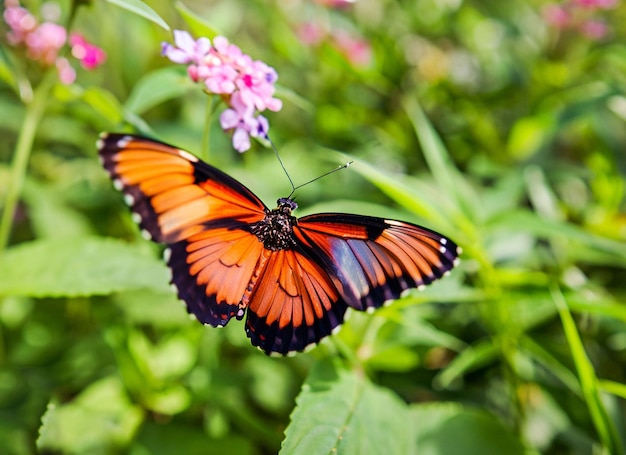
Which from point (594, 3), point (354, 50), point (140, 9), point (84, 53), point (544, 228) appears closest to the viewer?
point (140, 9)

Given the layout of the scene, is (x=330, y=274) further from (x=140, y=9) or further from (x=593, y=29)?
(x=593, y=29)

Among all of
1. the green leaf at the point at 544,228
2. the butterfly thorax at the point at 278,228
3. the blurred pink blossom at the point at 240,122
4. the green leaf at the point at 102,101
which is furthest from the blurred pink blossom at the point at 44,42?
the green leaf at the point at 544,228

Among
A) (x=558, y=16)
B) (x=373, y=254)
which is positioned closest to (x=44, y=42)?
(x=373, y=254)

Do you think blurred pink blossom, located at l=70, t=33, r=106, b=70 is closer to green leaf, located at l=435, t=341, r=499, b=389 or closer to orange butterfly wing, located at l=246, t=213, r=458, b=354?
orange butterfly wing, located at l=246, t=213, r=458, b=354

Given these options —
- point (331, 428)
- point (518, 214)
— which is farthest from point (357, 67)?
point (331, 428)

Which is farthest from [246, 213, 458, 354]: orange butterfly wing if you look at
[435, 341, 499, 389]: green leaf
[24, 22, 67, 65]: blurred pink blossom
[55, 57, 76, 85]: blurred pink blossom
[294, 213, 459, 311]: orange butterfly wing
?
[24, 22, 67, 65]: blurred pink blossom

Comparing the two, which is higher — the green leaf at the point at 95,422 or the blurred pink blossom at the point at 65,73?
Answer: the blurred pink blossom at the point at 65,73

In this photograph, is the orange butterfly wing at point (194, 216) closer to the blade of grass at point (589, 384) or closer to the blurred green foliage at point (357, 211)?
the blurred green foliage at point (357, 211)
